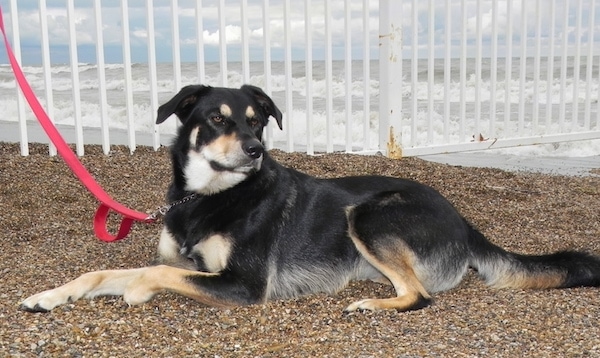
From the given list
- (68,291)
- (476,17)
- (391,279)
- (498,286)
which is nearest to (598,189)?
(476,17)

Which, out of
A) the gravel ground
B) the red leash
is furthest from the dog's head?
the gravel ground

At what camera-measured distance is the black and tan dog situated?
3723 millimetres

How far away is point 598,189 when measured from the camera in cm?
764

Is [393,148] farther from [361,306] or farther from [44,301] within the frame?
[44,301]

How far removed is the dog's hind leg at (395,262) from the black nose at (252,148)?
30.7 inches

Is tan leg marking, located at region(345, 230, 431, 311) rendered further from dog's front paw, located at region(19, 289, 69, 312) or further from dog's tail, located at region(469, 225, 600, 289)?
dog's front paw, located at region(19, 289, 69, 312)

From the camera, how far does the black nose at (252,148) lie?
374 centimetres

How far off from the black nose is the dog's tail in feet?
5.07

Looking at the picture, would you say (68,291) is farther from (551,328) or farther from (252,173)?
(551,328)

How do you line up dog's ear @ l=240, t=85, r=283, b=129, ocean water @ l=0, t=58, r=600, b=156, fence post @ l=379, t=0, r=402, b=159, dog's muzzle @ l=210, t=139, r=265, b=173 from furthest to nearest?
1. ocean water @ l=0, t=58, r=600, b=156
2. fence post @ l=379, t=0, r=402, b=159
3. dog's ear @ l=240, t=85, r=283, b=129
4. dog's muzzle @ l=210, t=139, r=265, b=173

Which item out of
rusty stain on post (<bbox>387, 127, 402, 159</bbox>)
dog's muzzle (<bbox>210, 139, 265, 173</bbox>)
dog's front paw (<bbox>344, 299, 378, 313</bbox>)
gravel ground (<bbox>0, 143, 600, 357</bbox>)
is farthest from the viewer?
rusty stain on post (<bbox>387, 127, 402, 159</bbox>)

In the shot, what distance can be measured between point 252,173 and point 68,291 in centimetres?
119

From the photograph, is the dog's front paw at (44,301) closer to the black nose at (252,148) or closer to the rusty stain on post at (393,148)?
the black nose at (252,148)

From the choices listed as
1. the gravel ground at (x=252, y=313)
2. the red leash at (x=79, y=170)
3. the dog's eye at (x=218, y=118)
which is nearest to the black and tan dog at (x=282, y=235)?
the dog's eye at (x=218, y=118)
